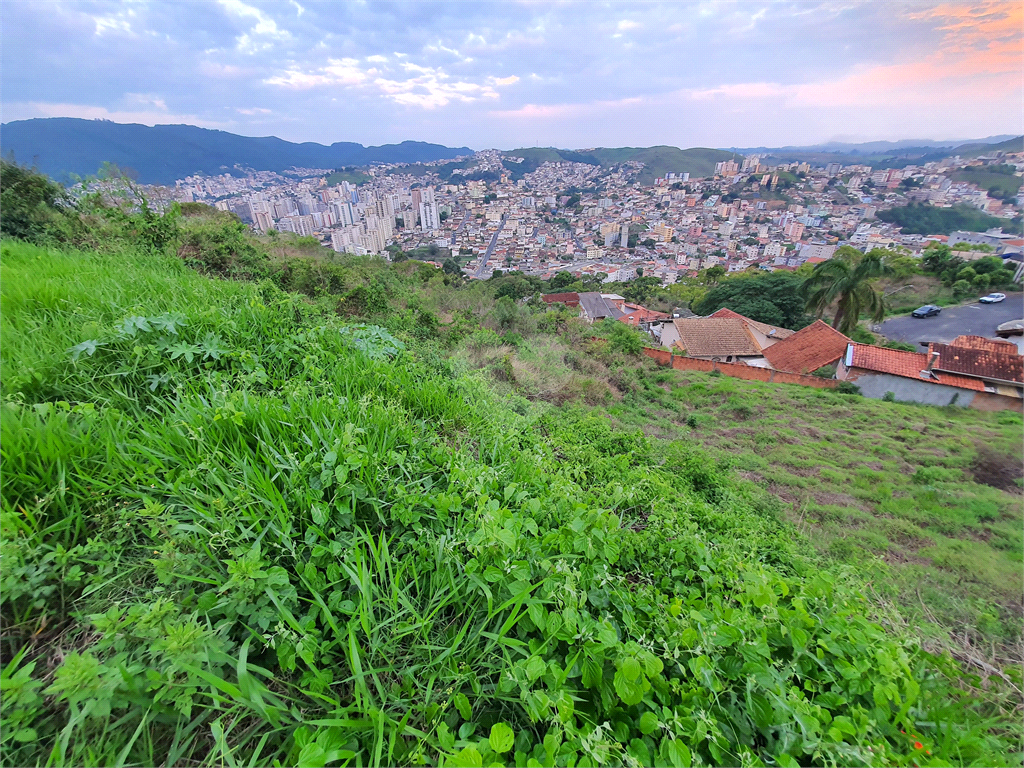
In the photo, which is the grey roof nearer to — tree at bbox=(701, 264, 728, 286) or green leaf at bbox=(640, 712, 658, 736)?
tree at bbox=(701, 264, 728, 286)

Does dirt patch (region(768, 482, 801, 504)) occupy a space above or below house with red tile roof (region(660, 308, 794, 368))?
above

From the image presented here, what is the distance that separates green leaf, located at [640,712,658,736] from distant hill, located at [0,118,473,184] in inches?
410

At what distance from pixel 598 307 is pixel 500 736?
3318 centimetres

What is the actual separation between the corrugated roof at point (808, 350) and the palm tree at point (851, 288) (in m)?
2.85

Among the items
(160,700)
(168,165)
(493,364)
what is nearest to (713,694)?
(160,700)

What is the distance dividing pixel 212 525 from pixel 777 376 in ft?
71.3

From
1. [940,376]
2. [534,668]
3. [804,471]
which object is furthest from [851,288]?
[534,668]

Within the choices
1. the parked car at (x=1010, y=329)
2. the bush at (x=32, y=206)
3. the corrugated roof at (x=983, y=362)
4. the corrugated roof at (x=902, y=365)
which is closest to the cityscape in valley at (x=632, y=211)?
the parked car at (x=1010, y=329)

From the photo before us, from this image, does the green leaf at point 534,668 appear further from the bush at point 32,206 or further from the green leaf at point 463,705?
the bush at point 32,206

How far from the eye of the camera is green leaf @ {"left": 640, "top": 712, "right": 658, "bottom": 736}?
3.63ft

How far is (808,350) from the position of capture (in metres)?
19.9

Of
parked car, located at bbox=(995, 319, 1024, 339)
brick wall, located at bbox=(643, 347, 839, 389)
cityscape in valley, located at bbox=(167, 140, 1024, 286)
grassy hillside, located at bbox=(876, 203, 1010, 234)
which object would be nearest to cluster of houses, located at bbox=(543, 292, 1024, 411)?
brick wall, located at bbox=(643, 347, 839, 389)

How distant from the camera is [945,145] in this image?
8950cm

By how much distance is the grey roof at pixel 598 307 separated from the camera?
31191 millimetres
